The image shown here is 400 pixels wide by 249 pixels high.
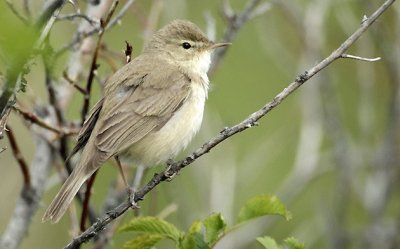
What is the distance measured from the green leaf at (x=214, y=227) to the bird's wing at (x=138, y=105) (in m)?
0.93

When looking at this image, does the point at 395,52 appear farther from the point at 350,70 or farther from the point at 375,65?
A: the point at 350,70

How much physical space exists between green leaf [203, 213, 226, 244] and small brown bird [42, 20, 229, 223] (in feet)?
2.67

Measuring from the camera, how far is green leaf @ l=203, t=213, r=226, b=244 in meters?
2.62

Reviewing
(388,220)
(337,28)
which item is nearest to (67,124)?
(388,220)

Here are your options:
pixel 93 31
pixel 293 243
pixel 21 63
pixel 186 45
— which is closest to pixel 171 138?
pixel 93 31

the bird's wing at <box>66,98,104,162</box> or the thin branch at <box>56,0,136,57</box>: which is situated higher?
the thin branch at <box>56,0,136,57</box>

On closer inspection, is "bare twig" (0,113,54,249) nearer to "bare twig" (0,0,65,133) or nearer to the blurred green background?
the blurred green background

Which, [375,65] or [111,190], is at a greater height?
[375,65]

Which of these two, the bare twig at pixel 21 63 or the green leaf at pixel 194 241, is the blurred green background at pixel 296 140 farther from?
the bare twig at pixel 21 63

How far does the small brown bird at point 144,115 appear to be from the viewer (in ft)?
11.6

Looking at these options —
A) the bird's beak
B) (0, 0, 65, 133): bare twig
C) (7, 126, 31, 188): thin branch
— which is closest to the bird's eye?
the bird's beak

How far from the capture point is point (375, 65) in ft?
21.0

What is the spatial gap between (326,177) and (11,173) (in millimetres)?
3548

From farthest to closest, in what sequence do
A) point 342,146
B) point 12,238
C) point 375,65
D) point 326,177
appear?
point 326,177, point 375,65, point 342,146, point 12,238
